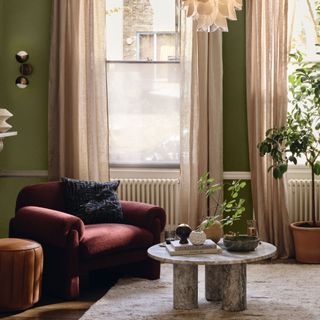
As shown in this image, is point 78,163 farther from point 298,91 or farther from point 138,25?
point 298,91

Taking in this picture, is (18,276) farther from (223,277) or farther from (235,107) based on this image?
(235,107)

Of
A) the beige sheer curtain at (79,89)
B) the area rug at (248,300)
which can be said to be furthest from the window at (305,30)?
the beige sheer curtain at (79,89)

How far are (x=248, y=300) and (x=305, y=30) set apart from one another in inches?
112

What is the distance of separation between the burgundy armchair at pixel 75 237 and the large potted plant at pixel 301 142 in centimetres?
120

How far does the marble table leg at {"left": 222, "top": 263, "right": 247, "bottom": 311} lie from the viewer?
435 cm

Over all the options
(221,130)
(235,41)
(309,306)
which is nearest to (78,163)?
(221,130)

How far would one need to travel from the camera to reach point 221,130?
6.26 metres

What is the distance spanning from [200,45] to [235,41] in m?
0.35

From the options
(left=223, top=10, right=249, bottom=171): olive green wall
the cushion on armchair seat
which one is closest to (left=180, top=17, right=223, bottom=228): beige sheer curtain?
(left=223, top=10, right=249, bottom=171): olive green wall

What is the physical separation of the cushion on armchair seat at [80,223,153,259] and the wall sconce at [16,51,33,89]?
1.78m

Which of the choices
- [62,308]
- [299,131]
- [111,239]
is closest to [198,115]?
[299,131]

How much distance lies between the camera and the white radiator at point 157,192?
20.9 ft

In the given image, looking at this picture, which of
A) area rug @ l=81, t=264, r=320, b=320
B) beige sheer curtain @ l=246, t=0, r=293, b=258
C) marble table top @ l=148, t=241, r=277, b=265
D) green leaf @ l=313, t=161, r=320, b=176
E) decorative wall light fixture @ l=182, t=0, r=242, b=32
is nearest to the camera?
decorative wall light fixture @ l=182, t=0, r=242, b=32

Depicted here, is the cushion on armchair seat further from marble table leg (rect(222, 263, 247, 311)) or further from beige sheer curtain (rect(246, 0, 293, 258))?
beige sheer curtain (rect(246, 0, 293, 258))
